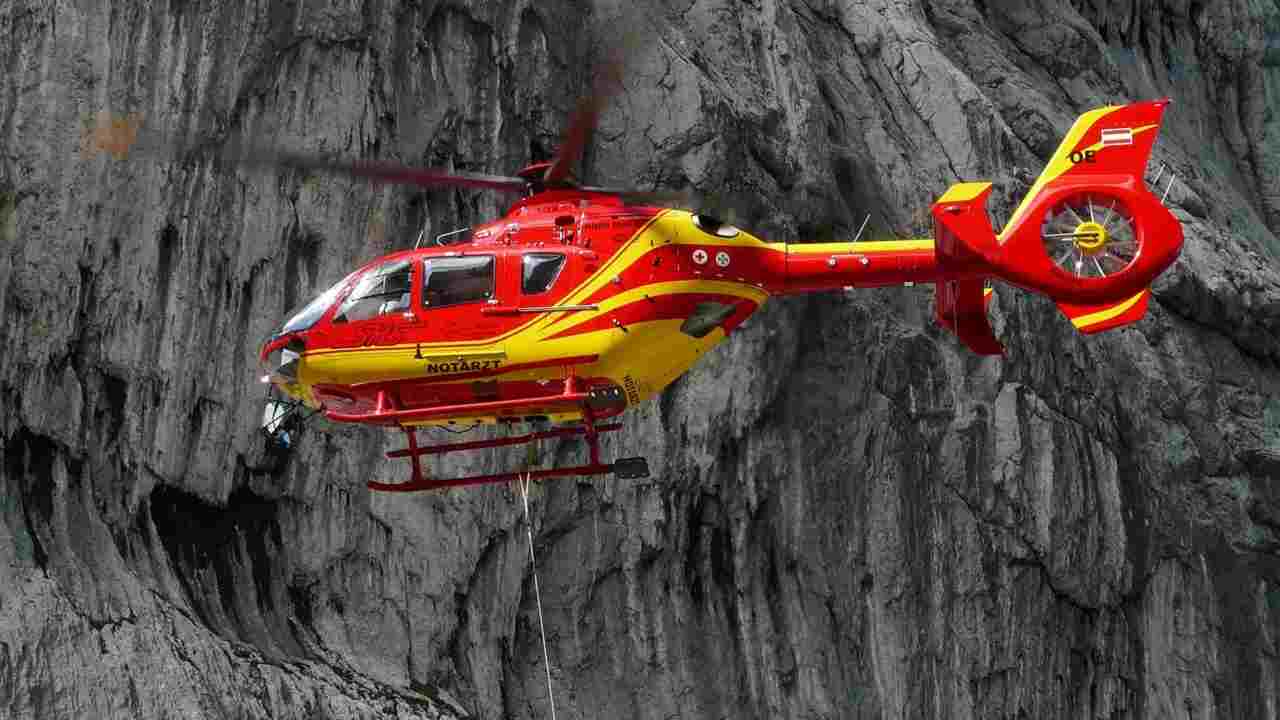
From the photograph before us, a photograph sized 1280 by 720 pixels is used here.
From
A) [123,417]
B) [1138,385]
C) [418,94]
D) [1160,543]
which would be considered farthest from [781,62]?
[123,417]

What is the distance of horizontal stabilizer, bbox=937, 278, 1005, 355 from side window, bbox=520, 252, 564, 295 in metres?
2.95

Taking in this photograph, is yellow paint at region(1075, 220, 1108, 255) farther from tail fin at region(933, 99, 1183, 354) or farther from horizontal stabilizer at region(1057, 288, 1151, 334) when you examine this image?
horizontal stabilizer at region(1057, 288, 1151, 334)

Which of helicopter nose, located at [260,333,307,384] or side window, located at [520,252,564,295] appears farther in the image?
helicopter nose, located at [260,333,307,384]

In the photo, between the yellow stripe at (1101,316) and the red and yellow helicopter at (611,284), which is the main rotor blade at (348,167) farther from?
the yellow stripe at (1101,316)

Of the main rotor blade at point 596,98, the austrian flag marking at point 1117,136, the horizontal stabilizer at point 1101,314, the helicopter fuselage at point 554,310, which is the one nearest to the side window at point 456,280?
the helicopter fuselage at point 554,310

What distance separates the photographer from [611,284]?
12.6 meters

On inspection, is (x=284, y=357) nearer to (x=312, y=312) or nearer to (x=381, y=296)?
(x=312, y=312)

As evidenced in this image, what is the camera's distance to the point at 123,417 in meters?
15.4

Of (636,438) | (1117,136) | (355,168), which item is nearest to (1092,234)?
(1117,136)

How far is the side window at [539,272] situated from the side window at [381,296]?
2.75 ft

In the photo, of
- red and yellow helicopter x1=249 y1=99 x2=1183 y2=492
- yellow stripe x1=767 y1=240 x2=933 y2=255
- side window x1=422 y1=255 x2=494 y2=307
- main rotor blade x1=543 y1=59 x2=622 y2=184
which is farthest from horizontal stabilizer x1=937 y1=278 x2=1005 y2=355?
side window x1=422 y1=255 x2=494 y2=307

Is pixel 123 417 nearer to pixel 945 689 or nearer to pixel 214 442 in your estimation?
pixel 214 442

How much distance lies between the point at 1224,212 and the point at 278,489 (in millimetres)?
11941

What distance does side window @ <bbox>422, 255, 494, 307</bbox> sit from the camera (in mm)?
12609
